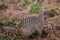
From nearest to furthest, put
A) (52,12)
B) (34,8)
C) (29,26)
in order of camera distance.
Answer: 1. (29,26)
2. (52,12)
3. (34,8)

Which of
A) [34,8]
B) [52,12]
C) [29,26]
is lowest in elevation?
[29,26]

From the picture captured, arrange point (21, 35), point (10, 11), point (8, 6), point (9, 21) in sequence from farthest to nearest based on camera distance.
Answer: point (8, 6) < point (10, 11) < point (9, 21) < point (21, 35)

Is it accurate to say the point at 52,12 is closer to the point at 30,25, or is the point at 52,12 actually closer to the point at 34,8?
the point at 34,8

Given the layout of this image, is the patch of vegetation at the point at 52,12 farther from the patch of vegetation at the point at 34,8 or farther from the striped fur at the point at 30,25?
the striped fur at the point at 30,25

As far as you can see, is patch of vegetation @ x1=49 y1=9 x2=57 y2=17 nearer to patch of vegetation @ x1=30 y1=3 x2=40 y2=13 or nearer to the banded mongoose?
patch of vegetation @ x1=30 y1=3 x2=40 y2=13

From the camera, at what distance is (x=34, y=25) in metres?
5.21

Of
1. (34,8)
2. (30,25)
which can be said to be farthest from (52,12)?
(30,25)

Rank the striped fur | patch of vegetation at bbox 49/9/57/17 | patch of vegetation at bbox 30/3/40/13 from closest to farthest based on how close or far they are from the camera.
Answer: the striped fur
patch of vegetation at bbox 49/9/57/17
patch of vegetation at bbox 30/3/40/13

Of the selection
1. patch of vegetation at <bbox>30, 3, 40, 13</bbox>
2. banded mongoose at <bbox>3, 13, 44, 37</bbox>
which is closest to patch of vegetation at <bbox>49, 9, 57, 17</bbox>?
patch of vegetation at <bbox>30, 3, 40, 13</bbox>

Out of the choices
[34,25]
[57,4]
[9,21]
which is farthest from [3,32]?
[57,4]

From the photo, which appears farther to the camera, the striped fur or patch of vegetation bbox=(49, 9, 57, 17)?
patch of vegetation bbox=(49, 9, 57, 17)

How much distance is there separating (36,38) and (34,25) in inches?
15.0

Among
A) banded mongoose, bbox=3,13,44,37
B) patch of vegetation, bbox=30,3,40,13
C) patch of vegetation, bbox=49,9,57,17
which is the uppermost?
patch of vegetation, bbox=30,3,40,13

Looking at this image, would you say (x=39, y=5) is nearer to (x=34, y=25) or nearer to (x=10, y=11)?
(x=10, y=11)
